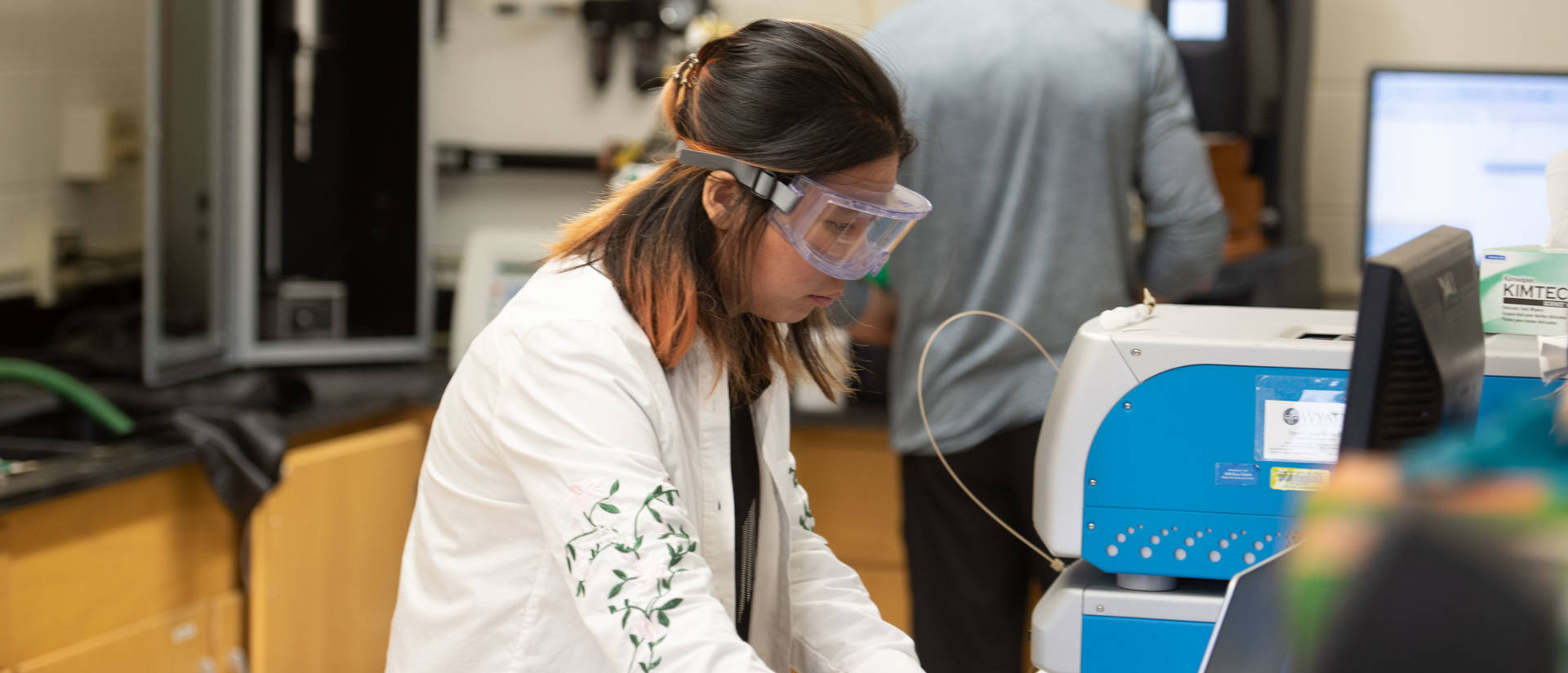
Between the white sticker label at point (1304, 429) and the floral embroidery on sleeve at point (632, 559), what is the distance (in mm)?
489

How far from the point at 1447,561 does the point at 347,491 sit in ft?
7.78

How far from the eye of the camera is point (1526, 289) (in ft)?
3.51

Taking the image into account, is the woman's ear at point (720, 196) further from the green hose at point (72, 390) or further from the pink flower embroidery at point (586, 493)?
the green hose at point (72, 390)

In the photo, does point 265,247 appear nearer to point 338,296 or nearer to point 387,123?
point 338,296

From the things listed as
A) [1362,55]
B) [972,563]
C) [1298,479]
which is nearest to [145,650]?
[972,563]

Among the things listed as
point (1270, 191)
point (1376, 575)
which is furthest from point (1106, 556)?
point (1270, 191)

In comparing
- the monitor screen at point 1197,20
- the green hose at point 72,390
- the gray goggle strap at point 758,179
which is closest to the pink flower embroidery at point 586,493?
the gray goggle strap at point 758,179

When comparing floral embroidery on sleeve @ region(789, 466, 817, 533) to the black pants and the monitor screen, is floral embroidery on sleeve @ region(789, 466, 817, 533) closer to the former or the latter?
the black pants

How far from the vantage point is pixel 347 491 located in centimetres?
253

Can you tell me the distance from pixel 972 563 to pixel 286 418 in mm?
1260

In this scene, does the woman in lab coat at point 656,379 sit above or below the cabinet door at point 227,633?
above

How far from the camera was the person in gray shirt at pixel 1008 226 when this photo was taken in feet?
6.32

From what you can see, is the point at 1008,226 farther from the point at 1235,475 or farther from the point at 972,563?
the point at 1235,475

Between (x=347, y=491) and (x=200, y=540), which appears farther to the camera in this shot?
(x=347, y=491)
